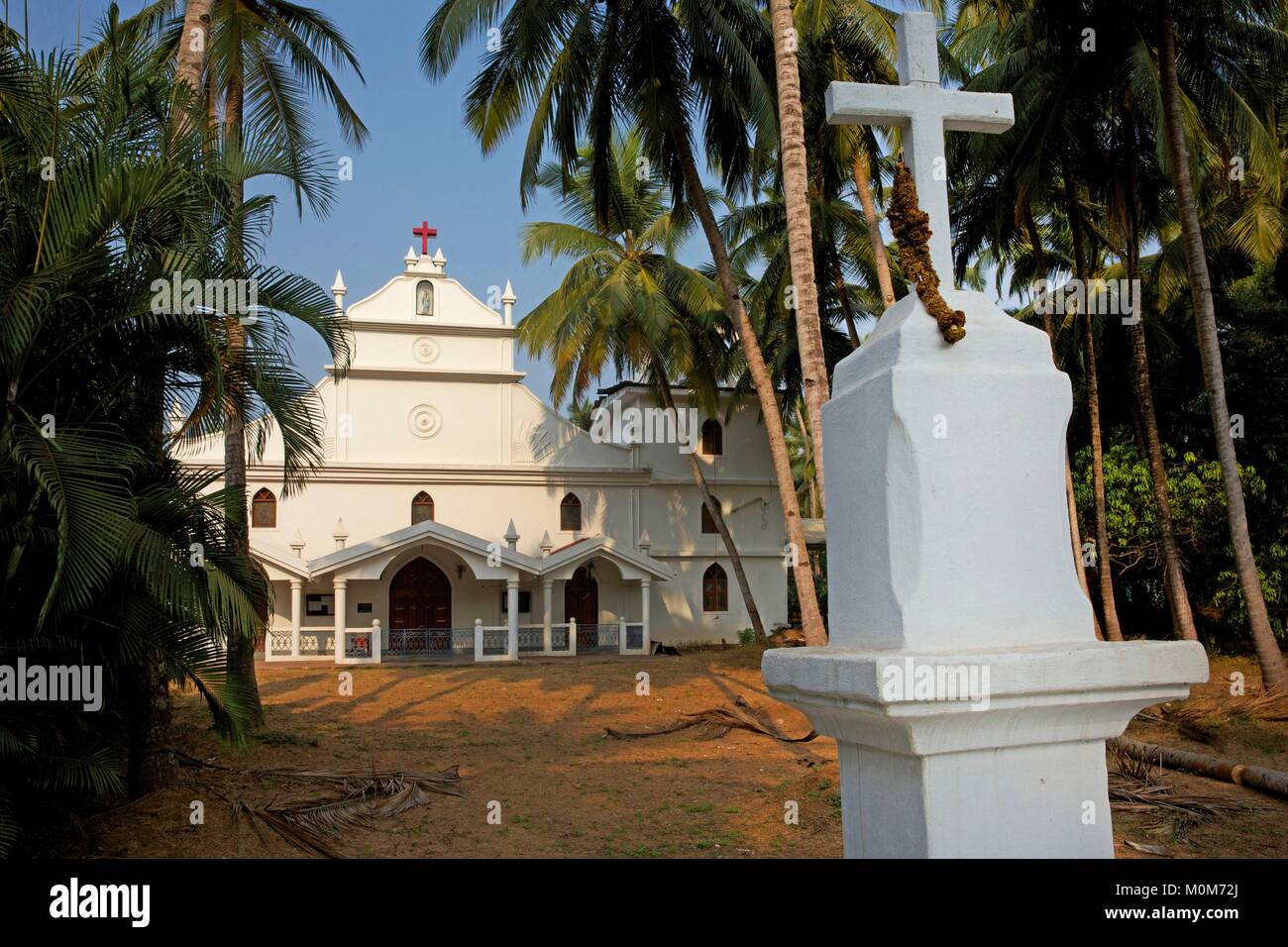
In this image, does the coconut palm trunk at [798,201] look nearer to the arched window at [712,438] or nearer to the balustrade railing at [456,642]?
the balustrade railing at [456,642]

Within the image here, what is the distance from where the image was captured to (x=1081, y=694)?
2.95m

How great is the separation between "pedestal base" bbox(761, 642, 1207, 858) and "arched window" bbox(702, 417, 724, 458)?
83.3ft

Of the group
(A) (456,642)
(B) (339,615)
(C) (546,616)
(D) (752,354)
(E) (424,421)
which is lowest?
(A) (456,642)

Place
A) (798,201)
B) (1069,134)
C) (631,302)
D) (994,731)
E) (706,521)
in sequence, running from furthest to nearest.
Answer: (706,521) → (631,302) → (1069,134) → (798,201) → (994,731)

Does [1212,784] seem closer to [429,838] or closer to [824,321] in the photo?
[429,838]

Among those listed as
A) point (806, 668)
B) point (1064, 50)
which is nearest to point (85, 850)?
point (806, 668)

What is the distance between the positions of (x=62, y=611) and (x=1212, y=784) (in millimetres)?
9456

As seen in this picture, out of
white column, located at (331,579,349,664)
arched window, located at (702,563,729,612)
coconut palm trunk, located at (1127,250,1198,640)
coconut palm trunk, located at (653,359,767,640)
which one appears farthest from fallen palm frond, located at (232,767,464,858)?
arched window, located at (702,563,729,612)

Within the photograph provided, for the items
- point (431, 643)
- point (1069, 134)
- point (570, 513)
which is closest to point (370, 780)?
point (1069, 134)

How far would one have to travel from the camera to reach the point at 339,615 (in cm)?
2297

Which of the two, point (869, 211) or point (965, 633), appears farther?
point (869, 211)

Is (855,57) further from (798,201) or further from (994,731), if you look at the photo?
(994,731)

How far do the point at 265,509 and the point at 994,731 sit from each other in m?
24.6

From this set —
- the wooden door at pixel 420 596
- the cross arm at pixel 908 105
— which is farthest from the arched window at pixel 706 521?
the cross arm at pixel 908 105
